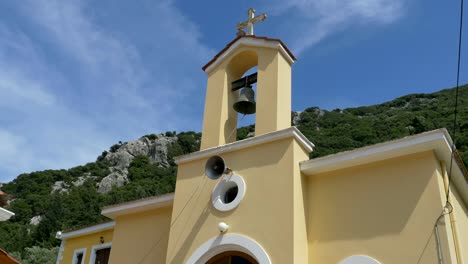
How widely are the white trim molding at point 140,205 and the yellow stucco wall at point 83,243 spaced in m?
1.82

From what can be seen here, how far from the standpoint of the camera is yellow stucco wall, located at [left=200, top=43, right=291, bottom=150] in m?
9.86

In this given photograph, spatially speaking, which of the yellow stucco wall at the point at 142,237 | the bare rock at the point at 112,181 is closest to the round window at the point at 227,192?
the yellow stucco wall at the point at 142,237

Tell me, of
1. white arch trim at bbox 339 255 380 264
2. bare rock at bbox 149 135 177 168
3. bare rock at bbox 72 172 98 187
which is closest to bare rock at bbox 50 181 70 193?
bare rock at bbox 72 172 98 187

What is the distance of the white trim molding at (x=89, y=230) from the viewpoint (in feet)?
45.6

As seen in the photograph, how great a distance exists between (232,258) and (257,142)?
2.37 m

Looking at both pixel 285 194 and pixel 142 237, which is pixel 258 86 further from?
pixel 142 237

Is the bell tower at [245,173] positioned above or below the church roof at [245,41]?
below

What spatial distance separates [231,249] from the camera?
8.95 metres

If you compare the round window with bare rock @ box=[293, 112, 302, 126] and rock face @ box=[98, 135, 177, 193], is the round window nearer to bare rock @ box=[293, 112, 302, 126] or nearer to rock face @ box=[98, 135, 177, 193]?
bare rock @ box=[293, 112, 302, 126]

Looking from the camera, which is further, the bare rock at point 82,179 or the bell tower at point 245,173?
the bare rock at point 82,179

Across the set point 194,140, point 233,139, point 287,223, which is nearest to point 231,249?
point 287,223

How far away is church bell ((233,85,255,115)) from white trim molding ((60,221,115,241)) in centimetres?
570

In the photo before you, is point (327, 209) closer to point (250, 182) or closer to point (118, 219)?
point (250, 182)

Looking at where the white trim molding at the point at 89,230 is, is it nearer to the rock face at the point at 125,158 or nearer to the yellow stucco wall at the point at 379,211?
the yellow stucco wall at the point at 379,211
